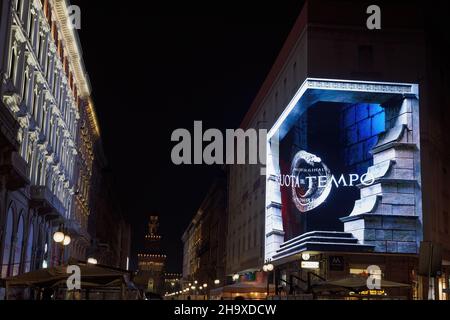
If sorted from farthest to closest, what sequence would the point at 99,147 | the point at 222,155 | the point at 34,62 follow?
the point at 99,147 < the point at 222,155 < the point at 34,62

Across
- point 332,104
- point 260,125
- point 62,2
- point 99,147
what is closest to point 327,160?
point 332,104

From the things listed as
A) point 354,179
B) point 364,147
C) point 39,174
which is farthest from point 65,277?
point 364,147

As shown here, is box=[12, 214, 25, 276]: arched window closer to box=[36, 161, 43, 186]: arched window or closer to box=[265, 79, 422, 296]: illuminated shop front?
box=[36, 161, 43, 186]: arched window

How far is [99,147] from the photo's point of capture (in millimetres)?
90625

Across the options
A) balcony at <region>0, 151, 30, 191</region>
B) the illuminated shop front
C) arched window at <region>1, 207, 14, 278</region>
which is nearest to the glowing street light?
the illuminated shop front

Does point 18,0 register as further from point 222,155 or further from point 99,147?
point 99,147

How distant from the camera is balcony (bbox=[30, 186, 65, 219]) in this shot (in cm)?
4262

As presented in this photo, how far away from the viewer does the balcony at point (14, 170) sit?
3259 cm

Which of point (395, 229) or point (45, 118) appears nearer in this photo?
point (395, 229)

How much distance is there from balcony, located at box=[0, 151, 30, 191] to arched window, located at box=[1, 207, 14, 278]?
1958 mm

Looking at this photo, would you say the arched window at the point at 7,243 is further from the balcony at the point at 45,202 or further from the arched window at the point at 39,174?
the arched window at the point at 39,174

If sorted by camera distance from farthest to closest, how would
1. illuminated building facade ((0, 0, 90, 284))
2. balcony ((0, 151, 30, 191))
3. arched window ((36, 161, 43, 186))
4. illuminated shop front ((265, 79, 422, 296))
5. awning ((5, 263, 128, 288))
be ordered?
1. arched window ((36, 161, 43, 186))
2. illuminated shop front ((265, 79, 422, 296))
3. illuminated building facade ((0, 0, 90, 284))
4. balcony ((0, 151, 30, 191))
5. awning ((5, 263, 128, 288))

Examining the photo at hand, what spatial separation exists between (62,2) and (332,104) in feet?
69.8
